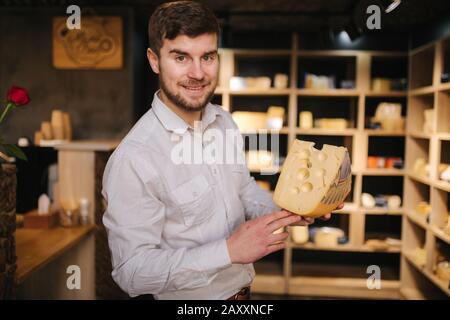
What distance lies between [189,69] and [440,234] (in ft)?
9.31

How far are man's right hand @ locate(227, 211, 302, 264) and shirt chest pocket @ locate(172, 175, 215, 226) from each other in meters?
0.20

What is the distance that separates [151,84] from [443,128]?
279 centimetres

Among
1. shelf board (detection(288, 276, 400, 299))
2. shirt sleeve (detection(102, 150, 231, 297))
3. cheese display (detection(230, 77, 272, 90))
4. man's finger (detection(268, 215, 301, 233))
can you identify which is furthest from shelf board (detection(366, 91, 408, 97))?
shirt sleeve (detection(102, 150, 231, 297))

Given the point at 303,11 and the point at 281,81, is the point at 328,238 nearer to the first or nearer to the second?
the point at 281,81

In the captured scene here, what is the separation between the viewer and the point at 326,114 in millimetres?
4605

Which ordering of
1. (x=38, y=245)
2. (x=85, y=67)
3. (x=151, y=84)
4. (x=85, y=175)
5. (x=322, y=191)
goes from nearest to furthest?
(x=322, y=191)
(x=38, y=245)
(x=85, y=175)
(x=85, y=67)
(x=151, y=84)

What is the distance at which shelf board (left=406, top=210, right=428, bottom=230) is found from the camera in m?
3.69

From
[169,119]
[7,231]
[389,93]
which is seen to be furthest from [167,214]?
[389,93]

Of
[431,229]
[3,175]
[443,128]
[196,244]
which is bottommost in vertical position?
[431,229]

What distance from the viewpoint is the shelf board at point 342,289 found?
422 centimetres

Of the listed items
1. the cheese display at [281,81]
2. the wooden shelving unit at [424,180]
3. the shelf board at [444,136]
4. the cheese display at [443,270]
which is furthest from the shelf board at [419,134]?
the cheese display at [281,81]
